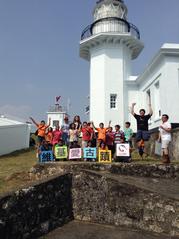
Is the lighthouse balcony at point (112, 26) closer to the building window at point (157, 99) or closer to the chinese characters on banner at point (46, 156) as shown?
the building window at point (157, 99)

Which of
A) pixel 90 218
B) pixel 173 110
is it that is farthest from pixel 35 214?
pixel 173 110

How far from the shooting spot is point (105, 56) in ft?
61.6

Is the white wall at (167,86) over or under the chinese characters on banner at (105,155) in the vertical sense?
over

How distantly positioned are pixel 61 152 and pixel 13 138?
870cm

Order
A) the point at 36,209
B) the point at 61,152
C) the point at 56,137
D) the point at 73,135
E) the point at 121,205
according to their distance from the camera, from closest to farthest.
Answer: the point at 36,209
the point at 121,205
the point at 61,152
the point at 73,135
the point at 56,137

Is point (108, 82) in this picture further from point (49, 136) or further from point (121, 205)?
point (121, 205)

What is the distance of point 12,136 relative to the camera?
643 inches

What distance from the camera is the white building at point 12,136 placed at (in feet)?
50.7

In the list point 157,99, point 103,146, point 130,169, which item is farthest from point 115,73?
point 130,169

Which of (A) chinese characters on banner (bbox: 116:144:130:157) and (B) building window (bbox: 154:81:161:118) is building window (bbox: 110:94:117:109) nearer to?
(B) building window (bbox: 154:81:161:118)

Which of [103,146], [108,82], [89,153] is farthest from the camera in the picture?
[108,82]

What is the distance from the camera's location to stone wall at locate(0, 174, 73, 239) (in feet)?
13.3

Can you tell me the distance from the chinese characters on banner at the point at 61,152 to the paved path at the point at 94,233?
3.50 m

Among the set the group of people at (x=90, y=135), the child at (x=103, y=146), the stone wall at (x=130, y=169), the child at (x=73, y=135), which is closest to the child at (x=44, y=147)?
the group of people at (x=90, y=135)
